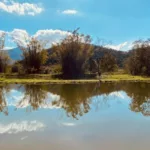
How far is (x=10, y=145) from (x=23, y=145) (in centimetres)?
22

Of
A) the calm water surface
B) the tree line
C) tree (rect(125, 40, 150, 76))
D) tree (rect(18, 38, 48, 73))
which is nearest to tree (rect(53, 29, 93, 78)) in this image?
the tree line

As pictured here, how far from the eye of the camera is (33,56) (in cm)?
2567

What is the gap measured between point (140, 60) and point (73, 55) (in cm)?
951

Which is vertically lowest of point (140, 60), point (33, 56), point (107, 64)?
point (107, 64)

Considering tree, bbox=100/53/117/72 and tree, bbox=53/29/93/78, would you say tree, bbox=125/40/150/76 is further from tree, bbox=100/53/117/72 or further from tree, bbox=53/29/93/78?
tree, bbox=53/29/93/78

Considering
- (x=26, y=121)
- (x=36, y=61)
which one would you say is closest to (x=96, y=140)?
(x=26, y=121)

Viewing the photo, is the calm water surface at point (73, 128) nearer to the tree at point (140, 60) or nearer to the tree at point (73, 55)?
the tree at point (73, 55)

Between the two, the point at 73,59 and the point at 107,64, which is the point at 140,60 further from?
the point at 73,59

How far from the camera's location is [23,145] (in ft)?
12.7

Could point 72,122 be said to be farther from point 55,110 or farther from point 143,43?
point 143,43

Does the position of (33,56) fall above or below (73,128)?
above

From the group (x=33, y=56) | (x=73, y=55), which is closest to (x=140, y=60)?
(x=73, y=55)

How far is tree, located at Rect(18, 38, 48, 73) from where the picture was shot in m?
25.3

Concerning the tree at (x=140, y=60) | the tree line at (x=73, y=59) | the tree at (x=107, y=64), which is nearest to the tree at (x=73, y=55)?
the tree line at (x=73, y=59)
